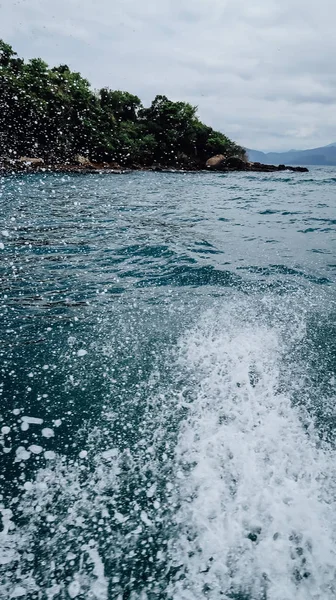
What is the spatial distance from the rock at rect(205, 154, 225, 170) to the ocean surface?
46378mm

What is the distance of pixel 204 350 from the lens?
15.5 ft

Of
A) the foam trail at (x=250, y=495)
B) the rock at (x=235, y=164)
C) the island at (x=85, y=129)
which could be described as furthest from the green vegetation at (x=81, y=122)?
the foam trail at (x=250, y=495)

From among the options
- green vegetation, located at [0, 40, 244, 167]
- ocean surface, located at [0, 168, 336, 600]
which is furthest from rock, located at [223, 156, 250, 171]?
ocean surface, located at [0, 168, 336, 600]

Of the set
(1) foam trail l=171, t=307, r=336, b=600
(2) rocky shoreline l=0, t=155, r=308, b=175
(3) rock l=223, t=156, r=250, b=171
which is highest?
(3) rock l=223, t=156, r=250, b=171

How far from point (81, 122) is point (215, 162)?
21.7 meters

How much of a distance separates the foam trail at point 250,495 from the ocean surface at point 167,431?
0.01 metres

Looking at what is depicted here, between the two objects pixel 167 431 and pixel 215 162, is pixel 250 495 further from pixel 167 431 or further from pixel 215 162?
pixel 215 162

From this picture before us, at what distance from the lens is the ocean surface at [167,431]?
8.11ft

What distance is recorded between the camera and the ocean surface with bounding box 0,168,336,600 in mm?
2471

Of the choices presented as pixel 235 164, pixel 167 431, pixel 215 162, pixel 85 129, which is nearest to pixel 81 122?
pixel 85 129

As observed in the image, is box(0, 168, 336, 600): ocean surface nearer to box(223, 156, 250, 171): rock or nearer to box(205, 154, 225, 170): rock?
box(205, 154, 225, 170): rock

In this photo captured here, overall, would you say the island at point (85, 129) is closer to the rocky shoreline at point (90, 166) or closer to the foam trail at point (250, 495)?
the rocky shoreline at point (90, 166)

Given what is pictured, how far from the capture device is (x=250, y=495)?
297cm

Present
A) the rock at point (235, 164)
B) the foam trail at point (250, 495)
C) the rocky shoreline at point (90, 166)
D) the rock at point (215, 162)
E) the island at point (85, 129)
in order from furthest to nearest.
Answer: the rock at point (235, 164), the rock at point (215, 162), the island at point (85, 129), the rocky shoreline at point (90, 166), the foam trail at point (250, 495)
